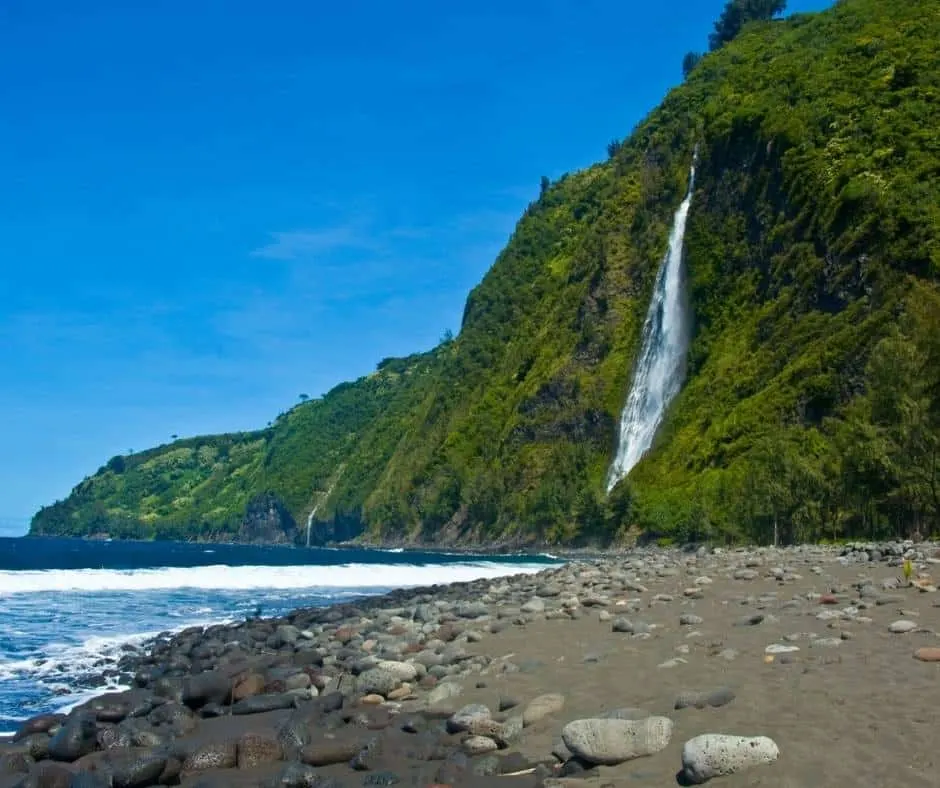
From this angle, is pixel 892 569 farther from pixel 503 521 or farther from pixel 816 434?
pixel 503 521

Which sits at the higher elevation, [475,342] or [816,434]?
[475,342]

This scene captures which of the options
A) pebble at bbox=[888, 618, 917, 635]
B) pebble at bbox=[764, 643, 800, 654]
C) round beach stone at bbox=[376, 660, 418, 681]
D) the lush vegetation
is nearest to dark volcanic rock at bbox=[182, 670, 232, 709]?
round beach stone at bbox=[376, 660, 418, 681]

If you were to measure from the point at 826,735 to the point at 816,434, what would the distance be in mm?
53824

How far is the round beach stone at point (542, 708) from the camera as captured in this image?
8.70 m

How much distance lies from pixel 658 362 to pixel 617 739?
8962 cm

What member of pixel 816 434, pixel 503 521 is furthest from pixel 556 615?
pixel 503 521

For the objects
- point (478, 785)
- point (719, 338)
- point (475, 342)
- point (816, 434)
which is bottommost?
point (478, 785)

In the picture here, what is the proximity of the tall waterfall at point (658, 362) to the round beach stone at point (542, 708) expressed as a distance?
270 ft

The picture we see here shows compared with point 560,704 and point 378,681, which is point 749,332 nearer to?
point 378,681

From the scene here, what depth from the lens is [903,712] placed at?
7.00m

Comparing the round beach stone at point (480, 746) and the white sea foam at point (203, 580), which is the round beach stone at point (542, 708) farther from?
the white sea foam at point (203, 580)

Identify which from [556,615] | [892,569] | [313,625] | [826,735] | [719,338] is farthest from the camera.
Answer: [719,338]

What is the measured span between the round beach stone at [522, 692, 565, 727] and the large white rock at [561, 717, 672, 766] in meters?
1.37

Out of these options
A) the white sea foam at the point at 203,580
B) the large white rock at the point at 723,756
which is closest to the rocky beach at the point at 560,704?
the large white rock at the point at 723,756
